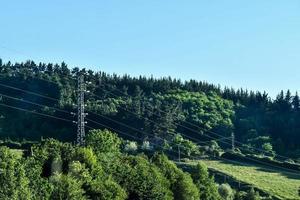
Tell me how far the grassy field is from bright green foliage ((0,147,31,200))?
308 ft

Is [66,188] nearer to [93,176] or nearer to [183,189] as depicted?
[93,176]

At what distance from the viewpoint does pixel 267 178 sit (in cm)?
18188

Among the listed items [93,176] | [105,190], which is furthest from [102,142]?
[105,190]

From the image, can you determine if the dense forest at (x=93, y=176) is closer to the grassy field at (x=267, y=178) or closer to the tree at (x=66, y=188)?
the tree at (x=66, y=188)

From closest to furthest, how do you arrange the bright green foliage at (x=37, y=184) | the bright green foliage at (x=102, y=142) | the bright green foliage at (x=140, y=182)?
the bright green foliage at (x=37, y=184), the bright green foliage at (x=140, y=182), the bright green foliage at (x=102, y=142)

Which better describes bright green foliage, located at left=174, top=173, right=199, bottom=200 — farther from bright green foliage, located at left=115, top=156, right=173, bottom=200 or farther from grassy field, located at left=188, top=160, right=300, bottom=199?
grassy field, located at left=188, top=160, right=300, bottom=199

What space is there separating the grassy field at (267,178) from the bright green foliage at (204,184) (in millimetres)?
35468

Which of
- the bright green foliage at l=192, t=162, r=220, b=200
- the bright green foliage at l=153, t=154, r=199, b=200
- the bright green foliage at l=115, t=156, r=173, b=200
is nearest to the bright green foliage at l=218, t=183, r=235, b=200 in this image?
the bright green foliage at l=192, t=162, r=220, b=200

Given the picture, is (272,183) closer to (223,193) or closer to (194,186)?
(223,193)

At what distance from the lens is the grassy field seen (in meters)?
165

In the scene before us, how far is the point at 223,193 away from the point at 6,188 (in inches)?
3125

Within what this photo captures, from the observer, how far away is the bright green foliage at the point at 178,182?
385ft

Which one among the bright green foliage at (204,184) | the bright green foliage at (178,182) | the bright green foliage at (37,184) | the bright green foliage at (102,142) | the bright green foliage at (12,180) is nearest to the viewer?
the bright green foliage at (12,180)

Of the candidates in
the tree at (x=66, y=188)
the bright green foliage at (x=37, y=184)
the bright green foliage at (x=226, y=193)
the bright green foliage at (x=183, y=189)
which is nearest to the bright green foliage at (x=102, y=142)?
the bright green foliage at (x=183, y=189)
